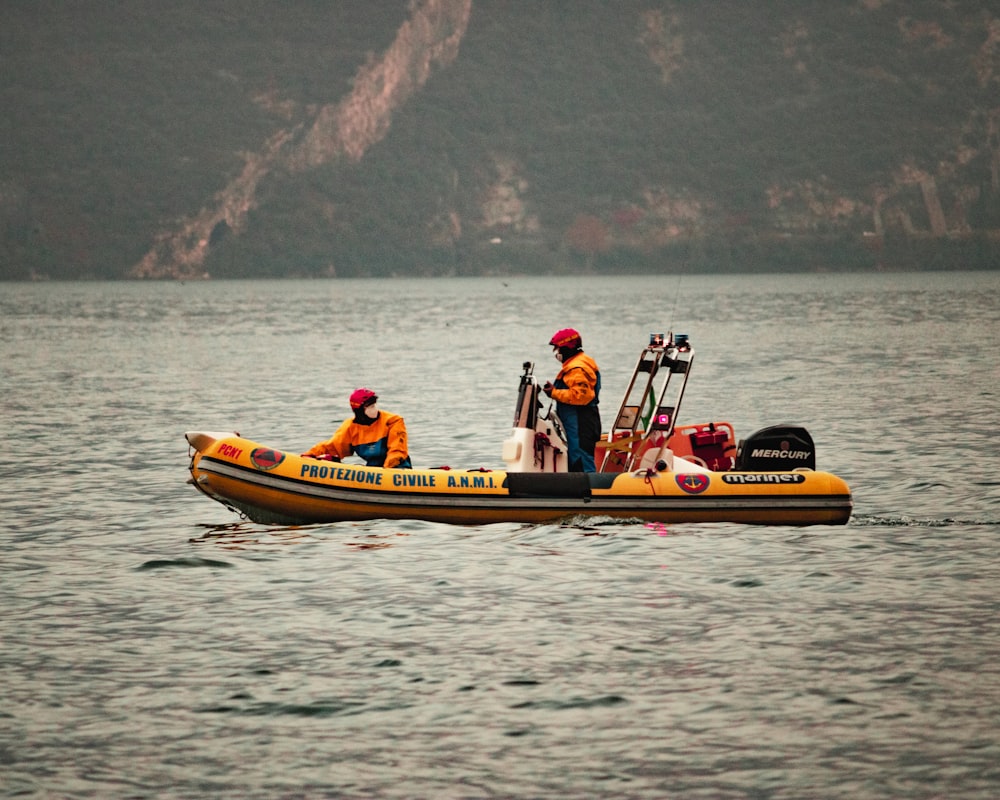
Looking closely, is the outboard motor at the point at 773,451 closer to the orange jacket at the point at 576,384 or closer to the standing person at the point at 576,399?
the standing person at the point at 576,399

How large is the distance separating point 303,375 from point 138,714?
3287cm

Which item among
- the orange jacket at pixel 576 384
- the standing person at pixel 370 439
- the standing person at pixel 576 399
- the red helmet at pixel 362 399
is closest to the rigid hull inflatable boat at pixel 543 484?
the standing person at pixel 576 399

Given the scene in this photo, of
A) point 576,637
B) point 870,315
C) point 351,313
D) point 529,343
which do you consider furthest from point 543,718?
point 351,313

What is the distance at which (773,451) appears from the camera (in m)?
14.9

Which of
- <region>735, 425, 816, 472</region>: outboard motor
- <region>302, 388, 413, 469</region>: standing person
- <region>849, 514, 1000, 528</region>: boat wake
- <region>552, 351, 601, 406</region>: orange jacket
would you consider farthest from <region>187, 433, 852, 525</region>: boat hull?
<region>849, 514, 1000, 528</region>: boat wake

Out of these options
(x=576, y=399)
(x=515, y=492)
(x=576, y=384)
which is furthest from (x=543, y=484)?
(x=576, y=384)

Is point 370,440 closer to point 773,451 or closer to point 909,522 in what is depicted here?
point 773,451

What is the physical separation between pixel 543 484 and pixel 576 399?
0.88m

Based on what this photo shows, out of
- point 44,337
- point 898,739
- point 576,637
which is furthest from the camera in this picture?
point 44,337

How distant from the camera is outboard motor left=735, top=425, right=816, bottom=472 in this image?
14891mm

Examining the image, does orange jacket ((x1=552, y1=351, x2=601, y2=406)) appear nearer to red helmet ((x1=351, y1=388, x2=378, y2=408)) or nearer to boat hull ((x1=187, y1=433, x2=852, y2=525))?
boat hull ((x1=187, y1=433, x2=852, y2=525))

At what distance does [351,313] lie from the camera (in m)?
108

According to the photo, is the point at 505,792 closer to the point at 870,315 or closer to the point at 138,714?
the point at 138,714

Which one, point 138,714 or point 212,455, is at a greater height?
point 212,455
